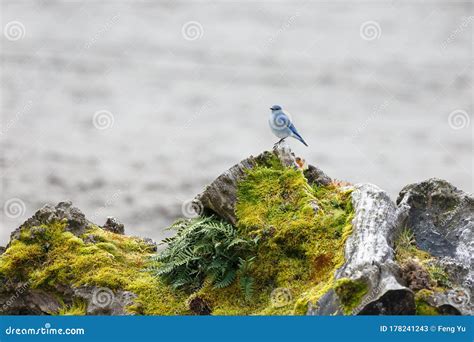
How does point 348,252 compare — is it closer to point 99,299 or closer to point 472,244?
point 472,244

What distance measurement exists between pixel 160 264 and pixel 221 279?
142 cm

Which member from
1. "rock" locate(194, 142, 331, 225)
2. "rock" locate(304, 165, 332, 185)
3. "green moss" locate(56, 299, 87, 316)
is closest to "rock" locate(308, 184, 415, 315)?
"rock" locate(304, 165, 332, 185)

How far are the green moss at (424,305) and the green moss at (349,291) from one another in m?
0.67

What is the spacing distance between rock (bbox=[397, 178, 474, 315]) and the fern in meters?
2.45

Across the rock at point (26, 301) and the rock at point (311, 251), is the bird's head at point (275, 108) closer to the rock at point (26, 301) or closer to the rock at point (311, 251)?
the rock at point (311, 251)

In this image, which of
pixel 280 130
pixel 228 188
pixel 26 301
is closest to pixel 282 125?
pixel 280 130

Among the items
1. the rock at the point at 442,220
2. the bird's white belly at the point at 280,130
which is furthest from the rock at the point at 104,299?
the rock at the point at 442,220

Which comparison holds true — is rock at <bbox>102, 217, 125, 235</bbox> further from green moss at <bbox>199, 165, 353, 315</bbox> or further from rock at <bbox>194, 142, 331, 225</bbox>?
green moss at <bbox>199, 165, 353, 315</bbox>

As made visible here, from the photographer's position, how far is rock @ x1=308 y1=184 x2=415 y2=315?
7738mm

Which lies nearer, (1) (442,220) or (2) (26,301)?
(1) (442,220)

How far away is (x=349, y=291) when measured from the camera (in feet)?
26.1

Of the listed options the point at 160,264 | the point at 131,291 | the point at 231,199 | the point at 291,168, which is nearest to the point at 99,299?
the point at 131,291

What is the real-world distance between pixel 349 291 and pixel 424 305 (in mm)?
922

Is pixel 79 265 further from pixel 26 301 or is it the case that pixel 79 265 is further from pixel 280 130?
pixel 280 130
